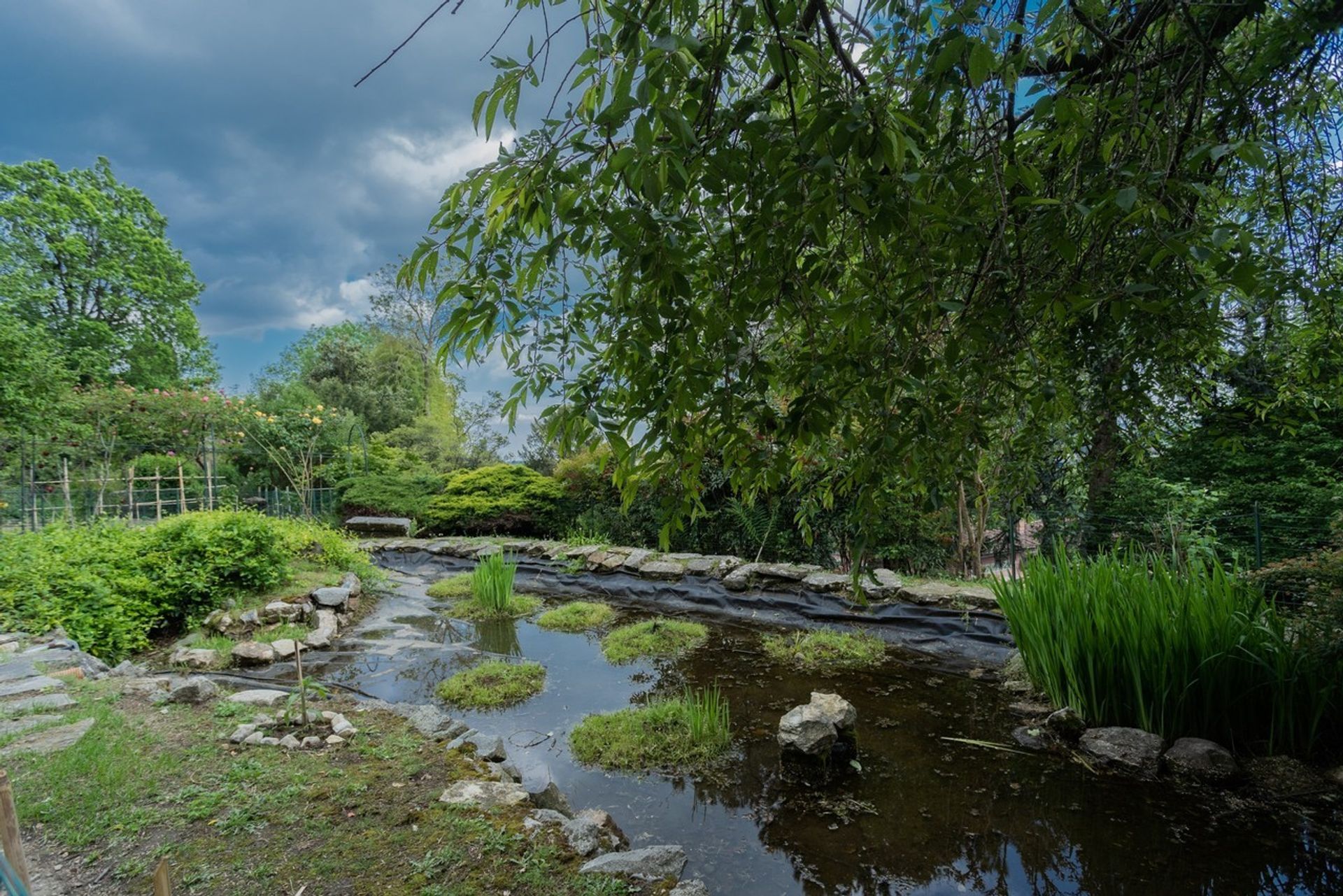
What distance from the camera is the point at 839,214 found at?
1.36 metres

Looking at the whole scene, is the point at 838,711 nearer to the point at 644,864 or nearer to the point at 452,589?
the point at 644,864

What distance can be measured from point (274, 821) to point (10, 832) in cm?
116

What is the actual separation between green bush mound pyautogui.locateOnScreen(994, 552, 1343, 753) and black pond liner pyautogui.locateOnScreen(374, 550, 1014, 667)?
3.66ft

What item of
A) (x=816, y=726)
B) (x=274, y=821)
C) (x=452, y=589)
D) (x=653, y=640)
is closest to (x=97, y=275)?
(x=452, y=589)

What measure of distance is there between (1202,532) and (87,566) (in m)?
9.34

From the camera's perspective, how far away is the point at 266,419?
12648 mm

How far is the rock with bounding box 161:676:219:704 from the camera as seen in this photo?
11.5 ft

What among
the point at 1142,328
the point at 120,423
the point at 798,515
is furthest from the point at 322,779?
the point at 120,423

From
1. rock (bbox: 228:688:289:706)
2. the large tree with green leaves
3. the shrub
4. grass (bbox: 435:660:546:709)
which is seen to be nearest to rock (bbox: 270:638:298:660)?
rock (bbox: 228:688:289:706)

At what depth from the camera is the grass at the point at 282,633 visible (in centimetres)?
510

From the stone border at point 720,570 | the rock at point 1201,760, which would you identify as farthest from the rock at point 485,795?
the rock at point 1201,760

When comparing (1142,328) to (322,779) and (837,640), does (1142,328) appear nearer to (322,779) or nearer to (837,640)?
(322,779)

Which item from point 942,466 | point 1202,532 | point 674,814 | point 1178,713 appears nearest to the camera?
point 942,466

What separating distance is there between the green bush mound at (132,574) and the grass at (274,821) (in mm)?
2233
